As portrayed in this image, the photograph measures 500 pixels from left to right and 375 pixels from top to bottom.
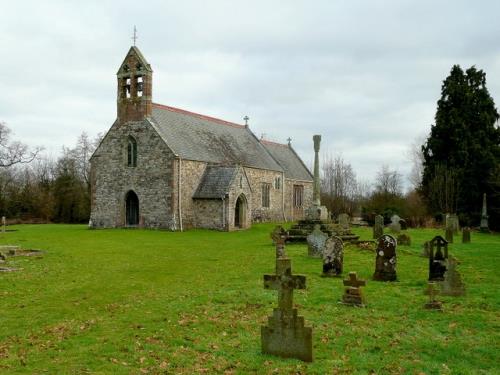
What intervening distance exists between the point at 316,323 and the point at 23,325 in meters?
5.35

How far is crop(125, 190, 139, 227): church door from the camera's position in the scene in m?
35.5

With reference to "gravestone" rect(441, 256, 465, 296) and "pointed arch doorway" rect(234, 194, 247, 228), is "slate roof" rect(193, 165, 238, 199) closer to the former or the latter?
"pointed arch doorway" rect(234, 194, 247, 228)

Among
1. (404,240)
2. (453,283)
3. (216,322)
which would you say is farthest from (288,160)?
(216,322)

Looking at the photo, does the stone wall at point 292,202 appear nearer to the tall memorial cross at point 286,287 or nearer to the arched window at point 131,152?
the arched window at point 131,152

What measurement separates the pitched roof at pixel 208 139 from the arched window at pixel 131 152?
218 cm

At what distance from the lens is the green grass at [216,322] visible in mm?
6848

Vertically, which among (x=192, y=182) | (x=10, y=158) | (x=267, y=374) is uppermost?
(x=10, y=158)

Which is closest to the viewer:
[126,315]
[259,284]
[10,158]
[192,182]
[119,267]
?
[126,315]

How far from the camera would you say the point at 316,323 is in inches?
347

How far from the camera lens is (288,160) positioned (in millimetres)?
51125

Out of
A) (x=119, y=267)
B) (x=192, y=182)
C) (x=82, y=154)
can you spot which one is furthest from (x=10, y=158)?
(x=119, y=267)

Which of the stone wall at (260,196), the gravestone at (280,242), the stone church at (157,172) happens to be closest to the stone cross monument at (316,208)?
the gravestone at (280,242)

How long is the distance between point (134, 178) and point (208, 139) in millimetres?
7480

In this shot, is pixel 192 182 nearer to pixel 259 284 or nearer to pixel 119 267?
pixel 119 267
